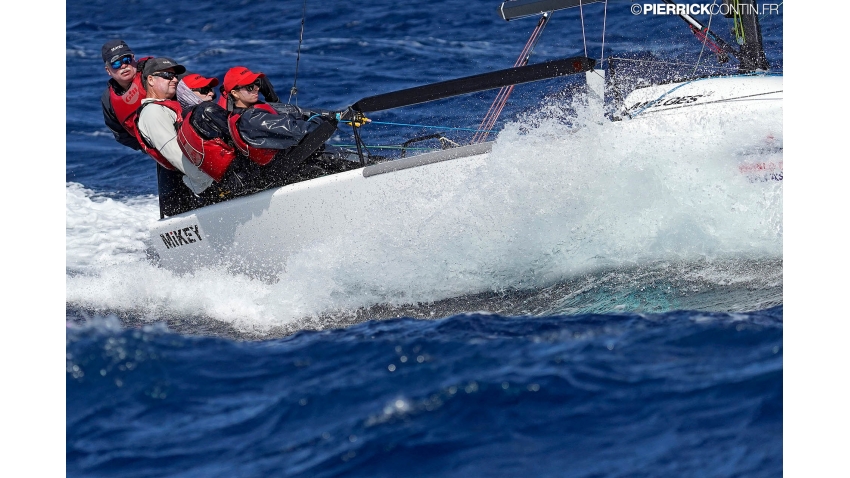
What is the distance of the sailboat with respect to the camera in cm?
450

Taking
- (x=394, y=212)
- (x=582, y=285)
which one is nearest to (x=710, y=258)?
(x=582, y=285)

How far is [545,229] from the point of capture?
4.57 metres

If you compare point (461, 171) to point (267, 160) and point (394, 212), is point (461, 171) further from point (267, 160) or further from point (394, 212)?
point (267, 160)

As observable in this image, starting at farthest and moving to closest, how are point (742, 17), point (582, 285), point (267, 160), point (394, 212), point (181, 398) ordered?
1. point (742, 17)
2. point (267, 160)
3. point (394, 212)
4. point (582, 285)
5. point (181, 398)

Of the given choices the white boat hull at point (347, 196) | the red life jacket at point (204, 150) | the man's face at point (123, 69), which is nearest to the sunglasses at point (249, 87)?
the red life jacket at point (204, 150)

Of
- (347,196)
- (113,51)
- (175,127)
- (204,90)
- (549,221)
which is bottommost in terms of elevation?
(549,221)

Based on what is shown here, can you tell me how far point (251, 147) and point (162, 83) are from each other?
2.30 ft

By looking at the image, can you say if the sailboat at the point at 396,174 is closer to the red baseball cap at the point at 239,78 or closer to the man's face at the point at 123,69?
the red baseball cap at the point at 239,78

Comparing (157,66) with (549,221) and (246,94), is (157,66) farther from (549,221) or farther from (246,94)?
(549,221)

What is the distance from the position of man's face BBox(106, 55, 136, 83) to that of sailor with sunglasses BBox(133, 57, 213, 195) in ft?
0.64

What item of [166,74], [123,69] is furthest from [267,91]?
[123,69]

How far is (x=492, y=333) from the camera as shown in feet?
12.9

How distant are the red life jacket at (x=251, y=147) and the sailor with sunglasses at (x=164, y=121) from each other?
34 cm
